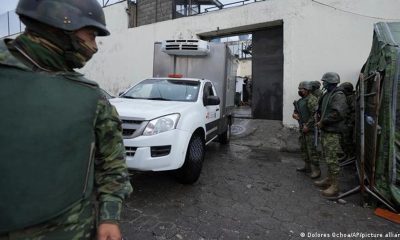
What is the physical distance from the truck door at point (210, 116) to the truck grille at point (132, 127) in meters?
1.61

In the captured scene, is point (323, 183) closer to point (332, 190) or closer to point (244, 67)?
point (332, 190)

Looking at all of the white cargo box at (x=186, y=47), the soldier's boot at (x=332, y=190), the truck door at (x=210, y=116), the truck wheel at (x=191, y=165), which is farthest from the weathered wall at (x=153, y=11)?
the soldier's boot at (x=332, y=190)

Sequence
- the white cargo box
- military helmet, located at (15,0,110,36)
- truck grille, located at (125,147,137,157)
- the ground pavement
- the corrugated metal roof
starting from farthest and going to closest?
the white cargo box → the corrugated metal roof → truck grille, located at (125,147,137,157) → the ground pavement → military helmet, located at (15,0,110,36)

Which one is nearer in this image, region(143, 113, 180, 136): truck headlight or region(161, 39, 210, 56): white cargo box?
region(143, 113, 180, 136): truck headlight

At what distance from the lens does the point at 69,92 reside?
1097 mm

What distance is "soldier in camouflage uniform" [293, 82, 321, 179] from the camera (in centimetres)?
513

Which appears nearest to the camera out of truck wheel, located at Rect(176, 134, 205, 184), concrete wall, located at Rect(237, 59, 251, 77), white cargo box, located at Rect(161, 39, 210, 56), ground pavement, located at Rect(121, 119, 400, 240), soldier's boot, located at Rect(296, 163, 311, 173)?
ground pavement, located at Rect(121, 119, 400, 240)

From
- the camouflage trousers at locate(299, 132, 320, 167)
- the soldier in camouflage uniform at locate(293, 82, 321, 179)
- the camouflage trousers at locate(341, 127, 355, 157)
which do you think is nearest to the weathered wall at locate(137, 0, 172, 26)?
the soldier in camouflage uniform at locate(293, 82, 321, 179)

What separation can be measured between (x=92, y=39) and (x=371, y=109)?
Answer: 4.11 meters

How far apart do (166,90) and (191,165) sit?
163 cm

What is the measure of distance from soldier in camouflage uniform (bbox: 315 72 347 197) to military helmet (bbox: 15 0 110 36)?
382cm

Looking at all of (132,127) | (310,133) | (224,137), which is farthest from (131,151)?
(224,137)

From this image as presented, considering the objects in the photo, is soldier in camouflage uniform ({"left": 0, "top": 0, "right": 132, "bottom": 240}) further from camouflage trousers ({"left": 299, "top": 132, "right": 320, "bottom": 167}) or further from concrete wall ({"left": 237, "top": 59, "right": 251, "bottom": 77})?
concrete wall ({"left": 237, "top": 59, "right": 251, "bottom": 77})

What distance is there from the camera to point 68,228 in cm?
113
